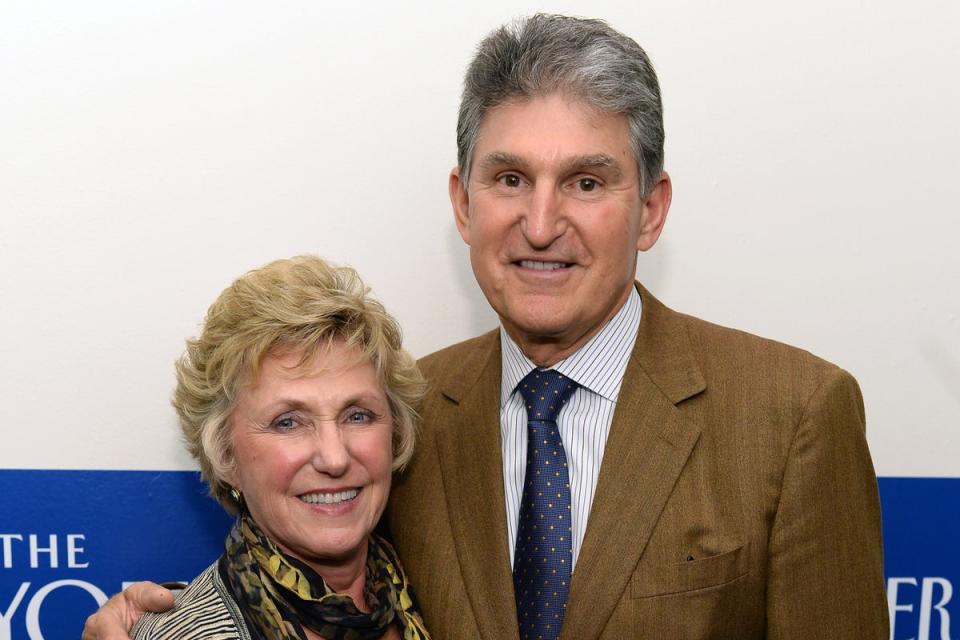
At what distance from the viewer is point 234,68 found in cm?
246

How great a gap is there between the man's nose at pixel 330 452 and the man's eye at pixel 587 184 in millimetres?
644

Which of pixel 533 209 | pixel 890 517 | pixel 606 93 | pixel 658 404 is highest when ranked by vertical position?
pixel 606 93

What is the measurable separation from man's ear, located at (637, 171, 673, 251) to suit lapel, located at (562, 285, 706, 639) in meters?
0.21

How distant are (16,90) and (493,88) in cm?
136

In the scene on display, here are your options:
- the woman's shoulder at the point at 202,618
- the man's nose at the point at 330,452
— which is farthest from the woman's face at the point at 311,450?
the woman's shoulder at the point at 202,618

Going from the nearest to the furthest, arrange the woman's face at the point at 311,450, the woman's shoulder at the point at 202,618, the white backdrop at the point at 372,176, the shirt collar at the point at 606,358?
the woman's shoulder at the point at 202,618 → the woman's face at the point at 311,450 → the shirt collar at the point at 606,358 → the white backdrop at the point at 372,176

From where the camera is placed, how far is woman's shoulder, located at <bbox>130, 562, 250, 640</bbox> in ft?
5.39

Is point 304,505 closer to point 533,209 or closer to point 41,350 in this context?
point 533,209

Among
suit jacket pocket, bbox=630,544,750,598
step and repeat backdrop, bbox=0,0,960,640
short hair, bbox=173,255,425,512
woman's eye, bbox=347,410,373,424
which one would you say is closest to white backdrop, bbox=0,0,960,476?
step and repeat backdrop, bbox=0,0,960,640

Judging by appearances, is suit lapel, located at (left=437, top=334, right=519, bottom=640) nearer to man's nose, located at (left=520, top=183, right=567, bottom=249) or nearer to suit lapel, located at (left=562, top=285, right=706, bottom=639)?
suit lapel, located at (left=562, top=285, right=706, bottom=639)

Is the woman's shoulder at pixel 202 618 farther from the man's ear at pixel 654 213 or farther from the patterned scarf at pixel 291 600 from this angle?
the man's ear at pixel 654 213

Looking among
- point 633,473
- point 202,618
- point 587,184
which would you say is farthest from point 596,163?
point 202,618

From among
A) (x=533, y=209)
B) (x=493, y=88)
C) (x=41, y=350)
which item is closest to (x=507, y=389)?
(x=533, y=209)

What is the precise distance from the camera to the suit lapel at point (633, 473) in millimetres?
1676
